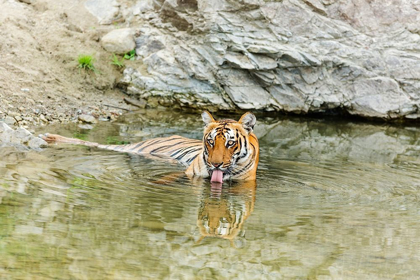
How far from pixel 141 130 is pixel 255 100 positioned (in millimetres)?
2008

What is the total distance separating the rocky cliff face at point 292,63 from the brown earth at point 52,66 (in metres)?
0.53

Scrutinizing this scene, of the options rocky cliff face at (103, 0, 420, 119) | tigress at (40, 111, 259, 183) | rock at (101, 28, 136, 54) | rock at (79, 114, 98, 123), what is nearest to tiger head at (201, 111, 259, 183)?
tigress at (40, 111, 259, 183)

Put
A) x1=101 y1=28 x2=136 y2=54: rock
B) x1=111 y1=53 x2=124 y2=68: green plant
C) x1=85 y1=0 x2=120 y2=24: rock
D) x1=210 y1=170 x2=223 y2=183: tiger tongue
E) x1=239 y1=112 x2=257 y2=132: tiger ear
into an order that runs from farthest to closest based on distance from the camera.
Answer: x1=85 y1=0 x2=120 y2=24: rock → x1=101 y1=28 x2=136 y2=54: rock → x1=111 y1=53 x2=124 y2=68: green plant → x1=239 y1=112 x2=257 y2=132: tiger ear → x1=210 y1=170 x2=223 y2=183: tiger tongue

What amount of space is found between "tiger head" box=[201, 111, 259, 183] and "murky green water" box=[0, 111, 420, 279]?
0.17m

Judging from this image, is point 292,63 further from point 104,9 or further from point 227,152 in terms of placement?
point 227,152

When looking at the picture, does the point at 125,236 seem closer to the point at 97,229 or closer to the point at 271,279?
the point at 97,229

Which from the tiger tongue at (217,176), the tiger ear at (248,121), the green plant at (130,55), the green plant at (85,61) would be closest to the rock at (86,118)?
the green plant at (85,61)

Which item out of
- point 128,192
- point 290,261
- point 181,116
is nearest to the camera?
point 290,261

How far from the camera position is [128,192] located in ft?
14.4

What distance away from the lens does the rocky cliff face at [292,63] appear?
889 centimetres

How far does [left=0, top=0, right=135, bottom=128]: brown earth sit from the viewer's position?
768 cm

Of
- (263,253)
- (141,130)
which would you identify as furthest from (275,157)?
(263,253)

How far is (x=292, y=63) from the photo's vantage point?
28.9ft

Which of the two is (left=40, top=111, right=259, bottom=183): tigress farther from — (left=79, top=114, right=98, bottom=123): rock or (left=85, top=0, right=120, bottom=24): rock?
(left=85, top=0, right=120, bottom=24): rock
